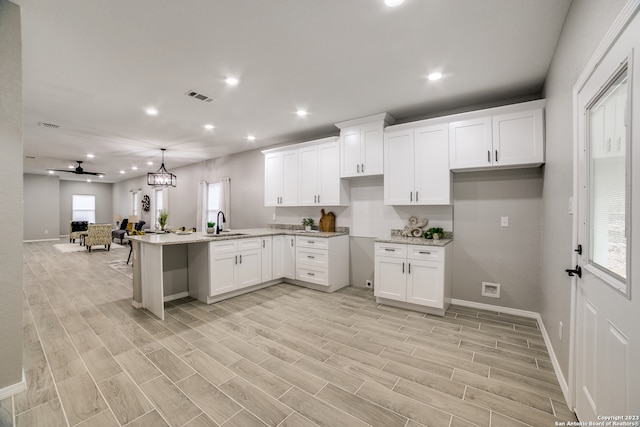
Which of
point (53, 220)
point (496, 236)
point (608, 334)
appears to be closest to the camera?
point (608, 334)

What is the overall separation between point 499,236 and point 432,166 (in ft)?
4.00

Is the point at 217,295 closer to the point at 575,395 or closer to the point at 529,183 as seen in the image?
the point at 575,395

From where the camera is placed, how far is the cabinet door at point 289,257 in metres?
4.69

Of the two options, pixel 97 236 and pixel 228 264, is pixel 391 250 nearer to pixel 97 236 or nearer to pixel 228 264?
pixel 228 264

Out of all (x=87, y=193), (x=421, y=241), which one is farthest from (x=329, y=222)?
(x=87, y=193)

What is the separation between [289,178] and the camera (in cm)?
506

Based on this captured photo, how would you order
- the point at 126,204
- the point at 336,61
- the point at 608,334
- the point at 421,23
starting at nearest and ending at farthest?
the point at 608,334 < the point at 421,23 < the point at 336,61 < the point at 126,204

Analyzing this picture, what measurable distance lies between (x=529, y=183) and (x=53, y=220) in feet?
50.0

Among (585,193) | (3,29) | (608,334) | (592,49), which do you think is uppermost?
(3,29)

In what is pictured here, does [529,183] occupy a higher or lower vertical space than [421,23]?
lower

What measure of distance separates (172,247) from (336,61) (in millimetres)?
3324

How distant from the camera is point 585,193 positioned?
1614 mm

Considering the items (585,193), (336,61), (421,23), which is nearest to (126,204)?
(336,61)

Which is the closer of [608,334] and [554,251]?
[608,334]
